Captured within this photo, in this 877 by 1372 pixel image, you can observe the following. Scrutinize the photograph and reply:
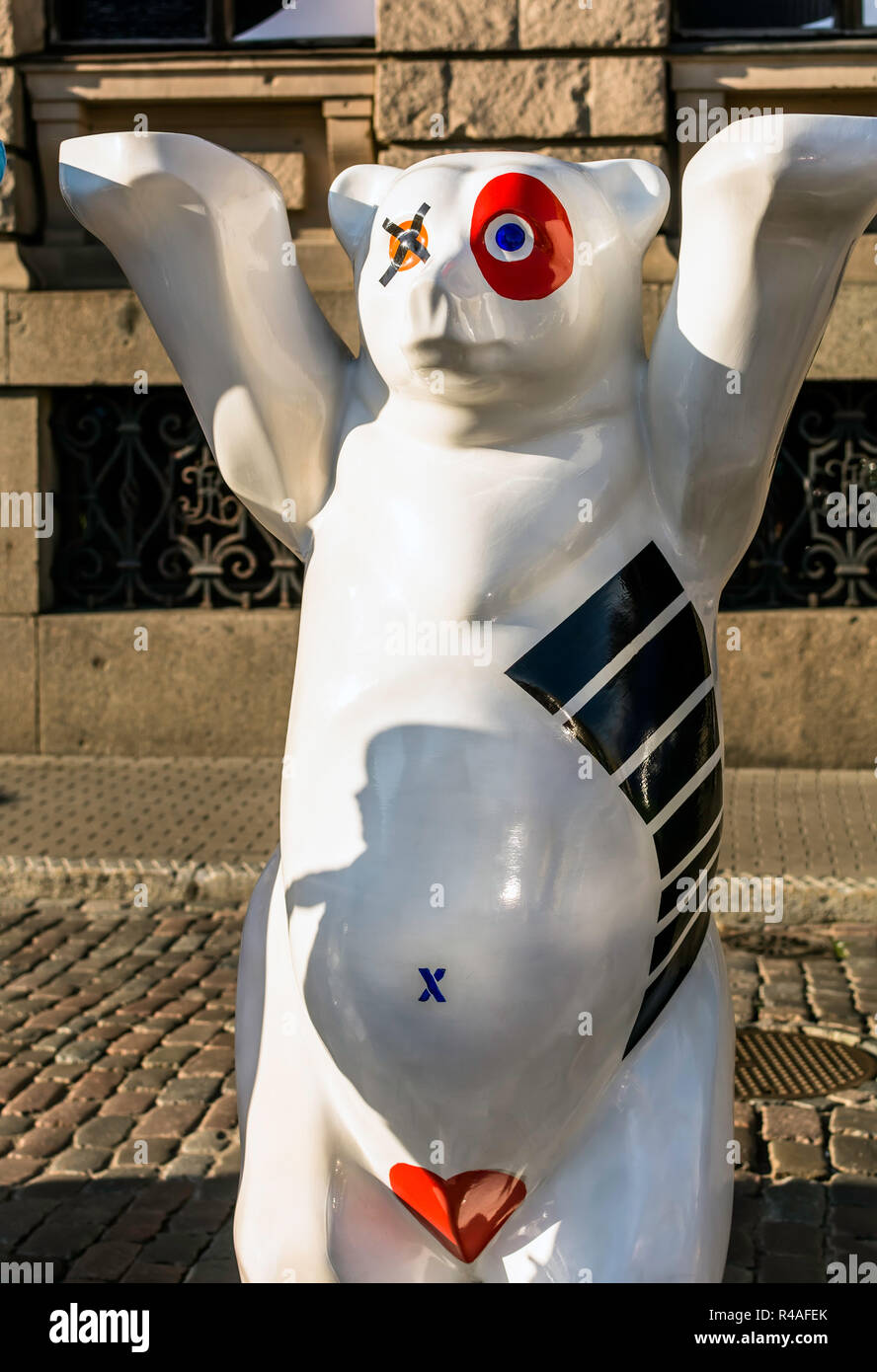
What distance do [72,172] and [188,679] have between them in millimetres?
5403

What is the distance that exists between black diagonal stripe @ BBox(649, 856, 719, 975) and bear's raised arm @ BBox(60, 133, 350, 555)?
0.88 m

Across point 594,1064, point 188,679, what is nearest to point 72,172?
point 594,1064

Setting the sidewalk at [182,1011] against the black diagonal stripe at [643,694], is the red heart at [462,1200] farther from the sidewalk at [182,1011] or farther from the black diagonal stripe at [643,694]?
the sidewalk at [182,1011]

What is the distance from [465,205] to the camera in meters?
2.25

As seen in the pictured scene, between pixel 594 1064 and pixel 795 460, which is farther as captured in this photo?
pixel 795 460

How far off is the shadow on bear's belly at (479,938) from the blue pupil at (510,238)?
2.27 ft

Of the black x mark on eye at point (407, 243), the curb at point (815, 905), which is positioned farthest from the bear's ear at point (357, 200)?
the curb at point (815, 905)

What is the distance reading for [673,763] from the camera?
2.30 meters

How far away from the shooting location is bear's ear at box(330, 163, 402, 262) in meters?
2.43

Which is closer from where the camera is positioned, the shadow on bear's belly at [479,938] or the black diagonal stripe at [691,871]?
the shadow on bear's belly at [479,938]

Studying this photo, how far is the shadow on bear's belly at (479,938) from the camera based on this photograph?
2146 millimetres

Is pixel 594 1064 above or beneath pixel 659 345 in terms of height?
beneath

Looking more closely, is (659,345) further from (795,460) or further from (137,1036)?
(795,460)

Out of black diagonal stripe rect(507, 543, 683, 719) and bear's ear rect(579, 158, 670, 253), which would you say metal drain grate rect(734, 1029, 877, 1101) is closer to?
black diagonal stripe rect(507, 543, 683, 719)
